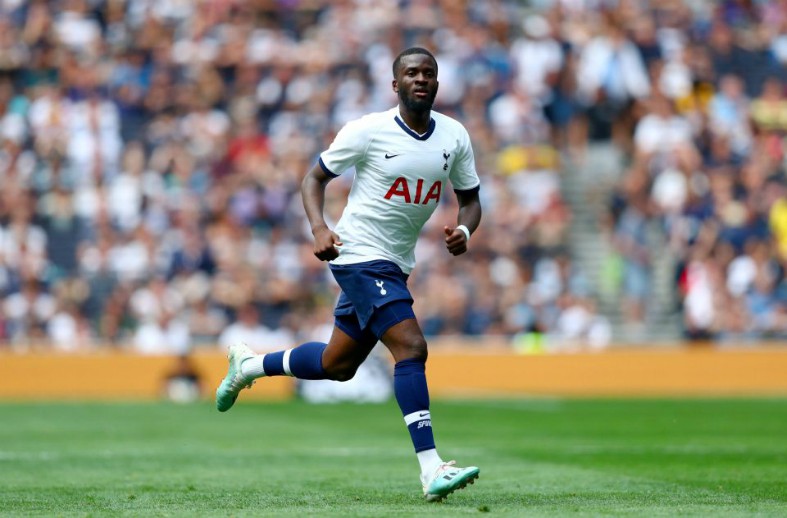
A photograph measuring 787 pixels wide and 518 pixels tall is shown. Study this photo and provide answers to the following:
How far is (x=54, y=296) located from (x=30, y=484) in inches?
512

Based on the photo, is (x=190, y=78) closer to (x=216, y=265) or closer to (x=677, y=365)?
(x=216, y=265)

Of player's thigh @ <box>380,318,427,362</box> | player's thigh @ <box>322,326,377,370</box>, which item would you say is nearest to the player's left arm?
player's thigh @ <box>380,318,427,362</box>

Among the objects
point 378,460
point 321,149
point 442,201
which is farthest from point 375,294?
point 321,149

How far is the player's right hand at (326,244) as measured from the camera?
7.02m

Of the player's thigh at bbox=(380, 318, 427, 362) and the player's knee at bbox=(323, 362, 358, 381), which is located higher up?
the player's thigh at bbox=(380, 318, 427, 362)

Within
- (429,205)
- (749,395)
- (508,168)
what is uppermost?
(508,168)

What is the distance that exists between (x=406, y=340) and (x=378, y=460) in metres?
2.92

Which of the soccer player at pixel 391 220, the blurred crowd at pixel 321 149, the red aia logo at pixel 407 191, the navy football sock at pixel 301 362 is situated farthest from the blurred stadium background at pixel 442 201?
the red aia logo at pixel 407 191

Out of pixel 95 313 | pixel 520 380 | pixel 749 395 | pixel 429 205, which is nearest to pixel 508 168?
pixel 520 380

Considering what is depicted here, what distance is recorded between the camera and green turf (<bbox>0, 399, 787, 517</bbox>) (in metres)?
6.70

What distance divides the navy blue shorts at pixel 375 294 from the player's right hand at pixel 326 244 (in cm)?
24

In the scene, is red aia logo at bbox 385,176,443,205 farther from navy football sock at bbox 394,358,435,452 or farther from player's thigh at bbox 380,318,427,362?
navy football sock at bbox 394,358,435,452

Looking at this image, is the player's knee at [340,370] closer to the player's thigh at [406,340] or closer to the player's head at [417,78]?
the player's thigh at [406,340]

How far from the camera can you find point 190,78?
23.0 metres
